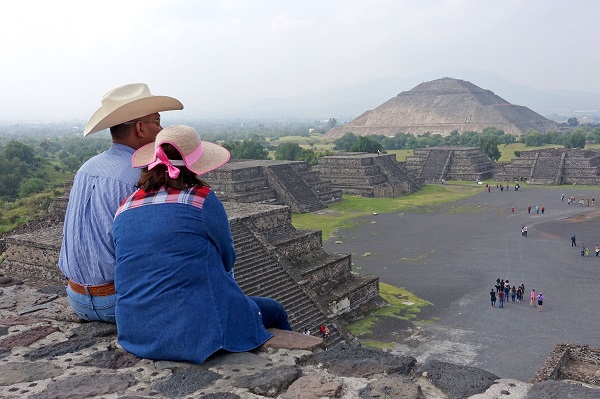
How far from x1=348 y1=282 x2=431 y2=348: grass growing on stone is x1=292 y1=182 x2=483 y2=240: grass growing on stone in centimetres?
856

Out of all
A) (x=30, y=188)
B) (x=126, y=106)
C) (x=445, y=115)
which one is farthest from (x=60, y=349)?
(x=445, y=115)

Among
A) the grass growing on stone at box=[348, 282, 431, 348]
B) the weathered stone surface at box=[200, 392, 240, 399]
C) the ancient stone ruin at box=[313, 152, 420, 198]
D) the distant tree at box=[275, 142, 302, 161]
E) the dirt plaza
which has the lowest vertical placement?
the dirt plaza

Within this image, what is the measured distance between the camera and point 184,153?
10.5 feet

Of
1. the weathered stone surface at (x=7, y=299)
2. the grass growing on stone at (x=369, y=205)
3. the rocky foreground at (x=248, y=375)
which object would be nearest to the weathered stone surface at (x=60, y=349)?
the rocky foreground at (x=248, y=375)

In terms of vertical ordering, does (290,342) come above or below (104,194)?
below

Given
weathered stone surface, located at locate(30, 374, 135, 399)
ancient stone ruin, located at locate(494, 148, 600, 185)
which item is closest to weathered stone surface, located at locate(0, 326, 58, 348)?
weathered stone surface, located at locate(30, 374, 135, 399)

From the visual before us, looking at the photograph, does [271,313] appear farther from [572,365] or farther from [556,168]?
[556,168]

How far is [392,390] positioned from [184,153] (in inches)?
70.8

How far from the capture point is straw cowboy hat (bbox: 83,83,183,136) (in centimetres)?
364

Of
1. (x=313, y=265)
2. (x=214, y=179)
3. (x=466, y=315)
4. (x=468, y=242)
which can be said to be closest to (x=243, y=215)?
(x=313, y=265)

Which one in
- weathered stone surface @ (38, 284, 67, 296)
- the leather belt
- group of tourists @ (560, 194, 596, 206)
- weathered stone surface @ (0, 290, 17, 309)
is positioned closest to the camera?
the leather belt

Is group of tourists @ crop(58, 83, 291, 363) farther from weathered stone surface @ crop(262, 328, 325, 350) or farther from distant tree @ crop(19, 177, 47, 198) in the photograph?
distant tree @ crop(19, 177, 47, 198)

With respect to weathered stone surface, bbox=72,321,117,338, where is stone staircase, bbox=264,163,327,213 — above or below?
below

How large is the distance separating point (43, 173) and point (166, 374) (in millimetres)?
49579
